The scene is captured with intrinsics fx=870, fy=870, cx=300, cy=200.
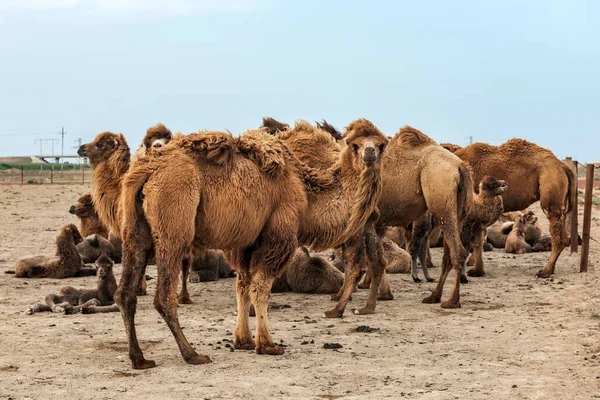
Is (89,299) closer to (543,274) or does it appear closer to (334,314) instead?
(334,314)

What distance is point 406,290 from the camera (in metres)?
12.7

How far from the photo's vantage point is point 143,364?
765 centimetres

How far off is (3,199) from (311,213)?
92.5 feet

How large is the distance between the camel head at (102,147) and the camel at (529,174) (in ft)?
27.2

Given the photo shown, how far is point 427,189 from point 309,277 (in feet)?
6.83

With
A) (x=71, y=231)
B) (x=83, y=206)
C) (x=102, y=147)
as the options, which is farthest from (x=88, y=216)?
(x=102, y=147)

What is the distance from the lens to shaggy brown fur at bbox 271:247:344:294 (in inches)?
480

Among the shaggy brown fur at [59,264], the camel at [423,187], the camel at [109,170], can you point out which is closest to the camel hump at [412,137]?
Result: the camel at [423,187]

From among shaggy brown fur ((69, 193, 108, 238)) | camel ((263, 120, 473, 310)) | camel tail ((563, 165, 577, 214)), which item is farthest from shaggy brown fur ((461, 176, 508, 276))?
shaggy brown fur ((69, 193, 108, 238))

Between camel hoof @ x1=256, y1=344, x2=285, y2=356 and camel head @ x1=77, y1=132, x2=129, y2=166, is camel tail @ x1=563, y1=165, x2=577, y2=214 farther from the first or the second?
camel head @ x1=77, y1=132, x2=129, y2=166

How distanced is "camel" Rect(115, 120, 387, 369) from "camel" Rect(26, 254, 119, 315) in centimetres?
255

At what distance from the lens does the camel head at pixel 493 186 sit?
1386cm

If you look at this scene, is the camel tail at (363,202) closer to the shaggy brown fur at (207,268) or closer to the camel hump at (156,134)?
the camel hump at (156,134)

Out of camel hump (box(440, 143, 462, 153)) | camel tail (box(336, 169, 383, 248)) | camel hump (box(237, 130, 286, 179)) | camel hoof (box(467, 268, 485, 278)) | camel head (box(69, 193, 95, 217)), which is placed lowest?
camel hoof (box(467, 268, 485, 278))
